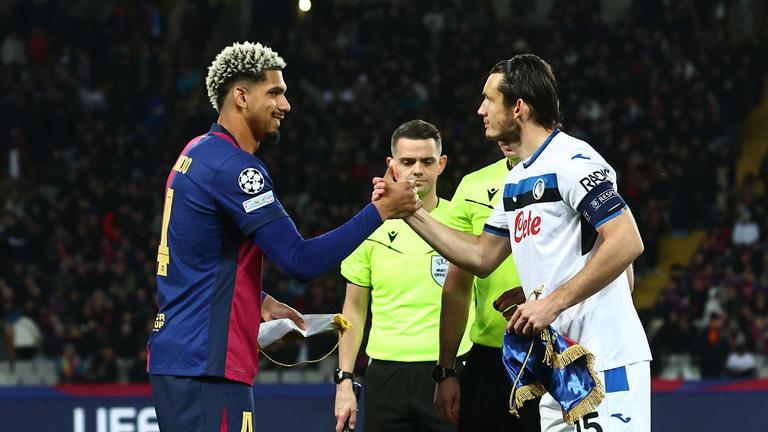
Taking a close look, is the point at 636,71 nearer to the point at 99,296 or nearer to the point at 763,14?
the point at 763,14

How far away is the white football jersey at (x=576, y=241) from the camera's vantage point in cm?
425

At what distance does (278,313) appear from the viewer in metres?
4.70

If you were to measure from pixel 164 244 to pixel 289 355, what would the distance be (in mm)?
9053

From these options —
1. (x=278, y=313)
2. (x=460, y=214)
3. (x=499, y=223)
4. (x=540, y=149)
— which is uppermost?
(x=540, y=149)

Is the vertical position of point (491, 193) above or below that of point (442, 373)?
above

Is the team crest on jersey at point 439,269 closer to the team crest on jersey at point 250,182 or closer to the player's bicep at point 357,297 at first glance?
the player's bicep at point 357,297

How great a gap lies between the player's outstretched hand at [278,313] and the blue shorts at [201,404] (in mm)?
493

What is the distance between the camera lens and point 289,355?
43.4 ft

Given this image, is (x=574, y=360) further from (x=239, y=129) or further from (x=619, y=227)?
(x=239, y=129)

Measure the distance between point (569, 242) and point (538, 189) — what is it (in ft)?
0.75

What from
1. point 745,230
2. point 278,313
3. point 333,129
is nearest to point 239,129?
point 278,313

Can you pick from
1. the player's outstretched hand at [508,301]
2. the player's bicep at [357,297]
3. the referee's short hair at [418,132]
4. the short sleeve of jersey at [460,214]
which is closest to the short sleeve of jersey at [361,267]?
the player's bicep at [357,297]

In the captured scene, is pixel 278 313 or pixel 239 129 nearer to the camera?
pixel 239 129

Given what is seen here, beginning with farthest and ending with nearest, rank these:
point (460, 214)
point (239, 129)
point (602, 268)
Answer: point (460, 214) → point (239, 129) → point (602, 268)
